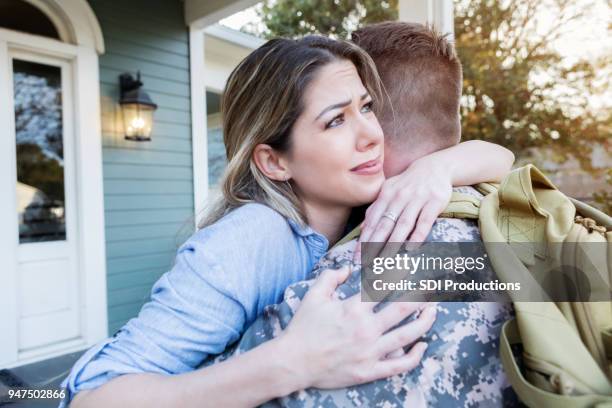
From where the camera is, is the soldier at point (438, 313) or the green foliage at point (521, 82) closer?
the soldier at point (438, 313)

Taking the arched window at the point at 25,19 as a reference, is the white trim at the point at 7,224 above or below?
below

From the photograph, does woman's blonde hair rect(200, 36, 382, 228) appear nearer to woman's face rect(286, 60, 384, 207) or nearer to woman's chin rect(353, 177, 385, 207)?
woman's face rect(286, 60, 384, 207)

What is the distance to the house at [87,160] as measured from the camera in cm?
361

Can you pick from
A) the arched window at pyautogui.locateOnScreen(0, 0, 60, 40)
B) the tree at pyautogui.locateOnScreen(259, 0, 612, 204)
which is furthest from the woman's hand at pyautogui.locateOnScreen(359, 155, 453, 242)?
the tree at pyautogui.locateOnScreen(259, 0, 612, 204)

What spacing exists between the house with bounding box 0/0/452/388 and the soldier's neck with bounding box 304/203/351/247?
3.16 m

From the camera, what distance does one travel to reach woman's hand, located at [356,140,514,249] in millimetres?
946

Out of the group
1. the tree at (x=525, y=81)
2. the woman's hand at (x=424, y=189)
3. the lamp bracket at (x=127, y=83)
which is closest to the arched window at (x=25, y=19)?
the lamp bracket at (x=127, y=83)

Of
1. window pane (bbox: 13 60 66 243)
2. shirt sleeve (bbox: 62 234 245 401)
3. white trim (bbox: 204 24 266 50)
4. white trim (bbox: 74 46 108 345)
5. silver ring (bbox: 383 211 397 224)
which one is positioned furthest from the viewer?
white trim (bbox: 204 24 266 50)

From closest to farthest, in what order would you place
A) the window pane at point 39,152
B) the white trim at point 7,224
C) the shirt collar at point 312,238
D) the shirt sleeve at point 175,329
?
the shirt sleeve at point 175,329 → the shirt collar at point 312,238 → the white trim at point 7,224 → the window pane at point 39,152

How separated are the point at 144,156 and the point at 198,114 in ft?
2.45

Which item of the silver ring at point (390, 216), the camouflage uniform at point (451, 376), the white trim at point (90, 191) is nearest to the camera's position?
the camouflage uniform at point (451, 376)

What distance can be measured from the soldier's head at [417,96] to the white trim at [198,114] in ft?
12.0

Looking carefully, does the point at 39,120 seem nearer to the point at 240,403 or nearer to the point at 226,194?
the point at 226,194

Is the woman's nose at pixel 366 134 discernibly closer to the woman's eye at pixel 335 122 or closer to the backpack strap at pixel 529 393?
the woman's eye at pixel 335 122
